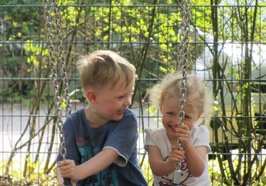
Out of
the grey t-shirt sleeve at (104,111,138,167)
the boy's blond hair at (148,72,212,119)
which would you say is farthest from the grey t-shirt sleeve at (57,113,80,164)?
the boy's blond hair at (148,72,212,119)

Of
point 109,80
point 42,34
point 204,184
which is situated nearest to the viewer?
point 109,80

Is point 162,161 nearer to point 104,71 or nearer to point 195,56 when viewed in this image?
point 104,71

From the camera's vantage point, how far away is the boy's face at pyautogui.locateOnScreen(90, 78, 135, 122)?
10.8ft

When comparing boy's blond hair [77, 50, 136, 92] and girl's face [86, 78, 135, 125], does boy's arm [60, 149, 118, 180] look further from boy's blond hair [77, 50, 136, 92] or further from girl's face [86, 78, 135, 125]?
boy's blond hair [77, 50, 136, 92]

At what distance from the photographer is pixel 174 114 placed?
3.39 meters

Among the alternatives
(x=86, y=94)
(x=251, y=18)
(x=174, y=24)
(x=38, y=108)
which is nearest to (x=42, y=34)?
(x=38, y=108)

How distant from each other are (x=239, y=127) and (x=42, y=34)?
191cm

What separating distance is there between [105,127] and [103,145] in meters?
0.08

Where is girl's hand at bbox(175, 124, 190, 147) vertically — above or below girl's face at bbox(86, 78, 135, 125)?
below

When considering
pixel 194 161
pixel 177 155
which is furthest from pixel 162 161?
pixel 177 155

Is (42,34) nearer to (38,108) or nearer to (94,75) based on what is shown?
(38,108)

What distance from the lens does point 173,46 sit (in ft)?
20.2

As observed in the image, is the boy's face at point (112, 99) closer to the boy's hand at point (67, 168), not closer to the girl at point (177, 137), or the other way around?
the girl at point (177, 137)

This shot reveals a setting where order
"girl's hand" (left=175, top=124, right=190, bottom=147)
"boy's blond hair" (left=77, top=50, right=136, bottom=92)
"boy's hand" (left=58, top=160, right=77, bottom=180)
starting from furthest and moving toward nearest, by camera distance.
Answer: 1. "boy's blond hair" (left=77, top=50, right=136, bottom=92)
2. "girl's hand" (left=175, top=124, right=190, bottom=147)
3. "boy's hand" (left=58, top=160, right=77, bottom=180)
